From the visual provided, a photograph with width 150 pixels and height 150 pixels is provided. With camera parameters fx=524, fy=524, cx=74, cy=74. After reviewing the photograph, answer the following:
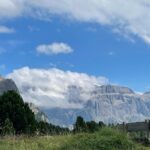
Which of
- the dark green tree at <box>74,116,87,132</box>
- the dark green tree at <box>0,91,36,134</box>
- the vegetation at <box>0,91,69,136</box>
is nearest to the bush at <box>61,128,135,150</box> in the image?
the dark green tree at <box>74,116,87,132</box>

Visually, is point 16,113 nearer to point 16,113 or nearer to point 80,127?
point 16,113

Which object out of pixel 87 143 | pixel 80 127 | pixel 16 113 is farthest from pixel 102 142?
pixel 16 113

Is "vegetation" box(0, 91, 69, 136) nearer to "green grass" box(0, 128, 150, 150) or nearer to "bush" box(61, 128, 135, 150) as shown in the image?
"green grass" box(0, 128, 150, 150)

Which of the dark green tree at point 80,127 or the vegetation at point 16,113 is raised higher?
the vegetation at point 16,113

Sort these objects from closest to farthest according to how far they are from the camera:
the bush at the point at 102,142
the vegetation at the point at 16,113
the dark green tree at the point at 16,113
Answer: the bush at the point at 102,142, the vegetation at the point at 16,113, the dark green tree at the point at 16,113

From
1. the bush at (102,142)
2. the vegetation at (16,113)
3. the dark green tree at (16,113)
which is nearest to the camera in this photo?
the bush at (102,142)

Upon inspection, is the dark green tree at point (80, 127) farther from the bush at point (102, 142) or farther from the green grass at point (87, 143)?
the bush at point (102, 142)

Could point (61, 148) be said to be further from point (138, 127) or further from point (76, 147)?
point (138, 127)

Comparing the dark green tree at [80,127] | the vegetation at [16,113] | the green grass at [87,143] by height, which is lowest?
the green grass at [87,143]

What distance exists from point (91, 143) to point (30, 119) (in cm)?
2133

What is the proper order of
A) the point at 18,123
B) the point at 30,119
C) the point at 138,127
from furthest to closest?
the point at 30,119, the point at 18,123, the point at 138,127

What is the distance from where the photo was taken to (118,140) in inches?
674

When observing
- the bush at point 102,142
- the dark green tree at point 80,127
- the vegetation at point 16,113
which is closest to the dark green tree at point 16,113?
the vegetation at point 16,113

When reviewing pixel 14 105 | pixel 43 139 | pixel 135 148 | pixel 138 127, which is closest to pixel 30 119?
pixel 14 105
